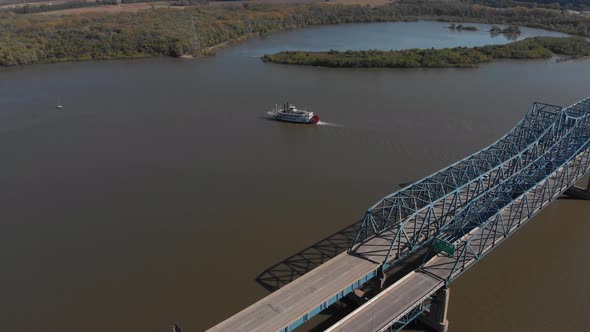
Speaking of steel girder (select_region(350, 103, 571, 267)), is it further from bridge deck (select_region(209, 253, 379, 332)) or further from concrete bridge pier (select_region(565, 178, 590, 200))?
concrete bridge pier (select_region(565, 178, 590, 200))

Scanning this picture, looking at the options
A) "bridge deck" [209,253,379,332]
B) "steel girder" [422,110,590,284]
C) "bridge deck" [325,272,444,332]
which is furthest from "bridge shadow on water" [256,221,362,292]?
"steel girder" [422,110,590,284]

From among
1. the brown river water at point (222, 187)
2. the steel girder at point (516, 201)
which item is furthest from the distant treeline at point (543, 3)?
the steel girder at point (516, 201)

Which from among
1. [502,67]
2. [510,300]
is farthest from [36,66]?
[510,300]

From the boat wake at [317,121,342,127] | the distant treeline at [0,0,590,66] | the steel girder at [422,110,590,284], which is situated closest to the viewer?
the steel girder at [422,110,590,284]

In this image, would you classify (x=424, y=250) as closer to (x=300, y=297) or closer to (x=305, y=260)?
(x=305, y=260)

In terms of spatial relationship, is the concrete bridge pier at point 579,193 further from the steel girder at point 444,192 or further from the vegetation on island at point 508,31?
the vegetation on island at point 508,31

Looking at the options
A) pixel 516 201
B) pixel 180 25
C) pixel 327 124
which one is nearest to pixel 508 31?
pixel 180 25
